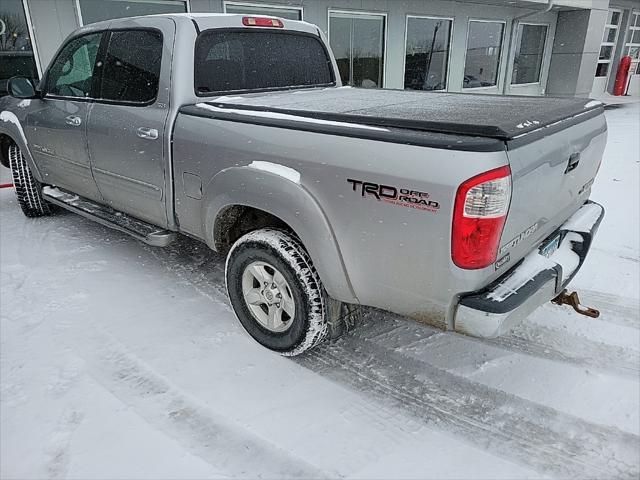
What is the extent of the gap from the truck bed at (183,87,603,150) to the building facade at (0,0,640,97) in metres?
5.37

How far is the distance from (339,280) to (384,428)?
76 cm

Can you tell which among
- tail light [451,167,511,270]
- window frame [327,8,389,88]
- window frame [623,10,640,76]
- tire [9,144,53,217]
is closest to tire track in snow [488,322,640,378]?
tail light [451,167,511,270]

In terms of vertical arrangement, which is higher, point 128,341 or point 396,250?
point 396,250

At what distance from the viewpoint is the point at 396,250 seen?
2121mm

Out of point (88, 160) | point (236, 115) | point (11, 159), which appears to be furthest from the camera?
point (11, 159)

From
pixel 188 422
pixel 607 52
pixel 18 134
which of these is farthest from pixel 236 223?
pixel 607 52

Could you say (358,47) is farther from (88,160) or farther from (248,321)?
(248,321)

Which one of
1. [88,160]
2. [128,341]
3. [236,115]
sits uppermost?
[236,115]

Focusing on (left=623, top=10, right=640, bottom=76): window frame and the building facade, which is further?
(left=623, top=10, right=640, bottom=76): window frame

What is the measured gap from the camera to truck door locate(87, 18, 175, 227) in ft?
10.2

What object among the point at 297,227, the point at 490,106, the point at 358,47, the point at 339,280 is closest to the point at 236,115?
the point at 297,227

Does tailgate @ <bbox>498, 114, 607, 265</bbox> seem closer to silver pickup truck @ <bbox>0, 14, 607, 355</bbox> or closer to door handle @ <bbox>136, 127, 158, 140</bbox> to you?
silver pickup truck @ <bbox>0, 14, 607, 355</bbox>

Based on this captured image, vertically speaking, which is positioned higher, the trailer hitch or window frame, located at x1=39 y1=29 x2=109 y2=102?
window frame, located at x1=39 y1=29 x2=109 y2=102

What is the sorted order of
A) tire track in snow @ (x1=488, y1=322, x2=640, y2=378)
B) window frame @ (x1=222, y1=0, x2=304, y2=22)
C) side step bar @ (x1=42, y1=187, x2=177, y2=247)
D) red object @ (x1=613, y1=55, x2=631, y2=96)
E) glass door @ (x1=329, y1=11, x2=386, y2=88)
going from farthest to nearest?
red object @ (x1=613, y1=55, x2=631, y2=96) → glass door @ (x1=329, y1=11, x2=386, y2=88) → window frame @ (x1=222, y1=0, x2=304, y2=22) → side step bar @ (x1=42, y1=187, x2=177, y2=247) → tire track in snow @ (x1=488, y1=322, x2=640, y2=378)
